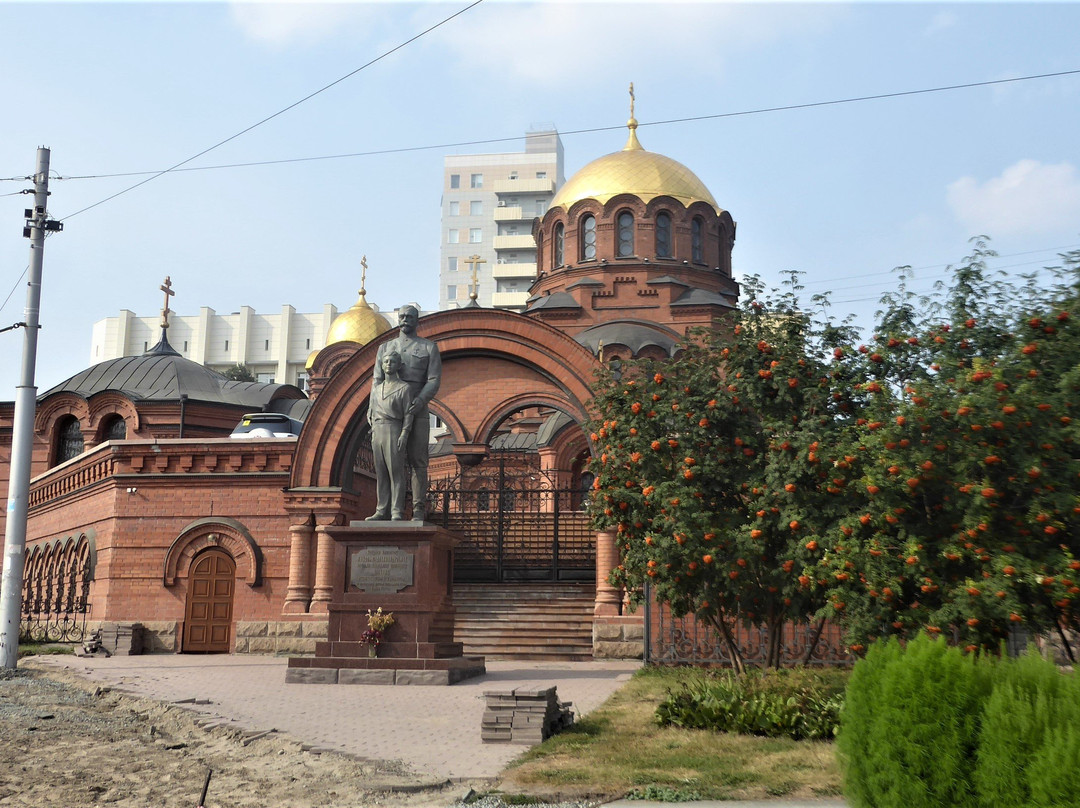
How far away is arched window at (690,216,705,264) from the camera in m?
29.0

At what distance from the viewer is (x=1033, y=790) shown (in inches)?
169

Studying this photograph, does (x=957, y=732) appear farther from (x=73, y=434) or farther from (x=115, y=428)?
(x=73, y=434)

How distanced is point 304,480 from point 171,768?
1263 cm

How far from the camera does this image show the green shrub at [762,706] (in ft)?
27.3

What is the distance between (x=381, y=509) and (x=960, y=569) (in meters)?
7.08

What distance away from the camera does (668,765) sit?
288 inches

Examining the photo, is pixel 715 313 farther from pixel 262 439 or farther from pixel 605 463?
pixel 605 463

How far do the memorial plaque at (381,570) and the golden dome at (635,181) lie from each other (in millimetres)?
18088

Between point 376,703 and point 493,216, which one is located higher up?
point 493,216

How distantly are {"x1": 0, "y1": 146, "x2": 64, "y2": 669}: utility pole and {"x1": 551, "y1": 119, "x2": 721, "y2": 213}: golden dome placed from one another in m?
16.7

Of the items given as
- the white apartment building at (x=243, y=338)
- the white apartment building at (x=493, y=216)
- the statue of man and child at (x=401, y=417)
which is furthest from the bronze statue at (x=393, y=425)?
the white apartment building at (x=243, y=338)

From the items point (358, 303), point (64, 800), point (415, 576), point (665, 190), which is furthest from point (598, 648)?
point (358, 303)

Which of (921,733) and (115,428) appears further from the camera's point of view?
(115,428)

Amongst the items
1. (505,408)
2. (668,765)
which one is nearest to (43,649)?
(505,408)
